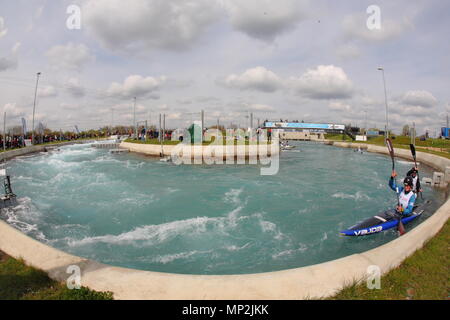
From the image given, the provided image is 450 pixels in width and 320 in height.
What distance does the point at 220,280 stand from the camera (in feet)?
12.6

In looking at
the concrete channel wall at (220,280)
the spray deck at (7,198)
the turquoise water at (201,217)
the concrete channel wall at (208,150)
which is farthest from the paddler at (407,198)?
the concrete channel wall at (208,150)

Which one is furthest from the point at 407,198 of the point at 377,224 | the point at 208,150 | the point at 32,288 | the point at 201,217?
the point at 208,150

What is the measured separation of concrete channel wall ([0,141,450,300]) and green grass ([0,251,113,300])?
0.43 feet

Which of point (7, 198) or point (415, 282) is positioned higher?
point (415, 282)

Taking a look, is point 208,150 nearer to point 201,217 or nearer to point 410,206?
point 201,217

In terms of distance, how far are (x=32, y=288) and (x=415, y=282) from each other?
6.61m

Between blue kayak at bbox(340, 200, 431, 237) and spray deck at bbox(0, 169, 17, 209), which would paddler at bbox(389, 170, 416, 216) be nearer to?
blue kayak at bbox(340, 200, 431, 237)

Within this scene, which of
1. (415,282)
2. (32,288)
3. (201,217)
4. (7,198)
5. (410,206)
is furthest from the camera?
(7,198)

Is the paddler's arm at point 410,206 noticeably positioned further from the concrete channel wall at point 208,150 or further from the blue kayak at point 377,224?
the concrete channel wall at point 208,150

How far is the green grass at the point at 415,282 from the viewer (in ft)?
12.5

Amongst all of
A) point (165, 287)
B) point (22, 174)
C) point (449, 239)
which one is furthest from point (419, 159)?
point (22, 174)

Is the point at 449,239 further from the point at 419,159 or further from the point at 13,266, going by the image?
the point at 419,159

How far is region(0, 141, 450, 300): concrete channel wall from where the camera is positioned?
362 centimetres

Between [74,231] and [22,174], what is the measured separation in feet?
54.3
